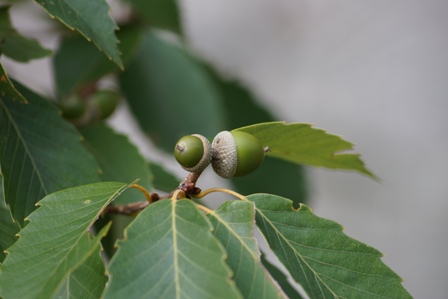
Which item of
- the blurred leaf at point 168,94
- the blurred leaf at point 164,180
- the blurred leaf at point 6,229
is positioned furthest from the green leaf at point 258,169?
the blurred leaf at point 6,229

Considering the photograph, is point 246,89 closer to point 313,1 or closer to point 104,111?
point 104,111

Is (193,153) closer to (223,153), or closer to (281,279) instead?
(223,153)

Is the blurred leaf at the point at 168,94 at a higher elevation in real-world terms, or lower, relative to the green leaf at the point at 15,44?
lower

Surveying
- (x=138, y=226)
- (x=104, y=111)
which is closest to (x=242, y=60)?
(x=104, y=111)

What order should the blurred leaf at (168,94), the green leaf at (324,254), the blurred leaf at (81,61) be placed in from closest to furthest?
the green leaf at (324,254) → the blurred leaf at (81,61) → the blurred leaf at (168,94)

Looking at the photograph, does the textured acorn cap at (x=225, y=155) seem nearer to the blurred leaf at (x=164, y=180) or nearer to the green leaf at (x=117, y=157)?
the green leaf at (x=117, y=157)

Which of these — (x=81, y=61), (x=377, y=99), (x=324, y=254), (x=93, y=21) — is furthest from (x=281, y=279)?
(x=377, y=99)
